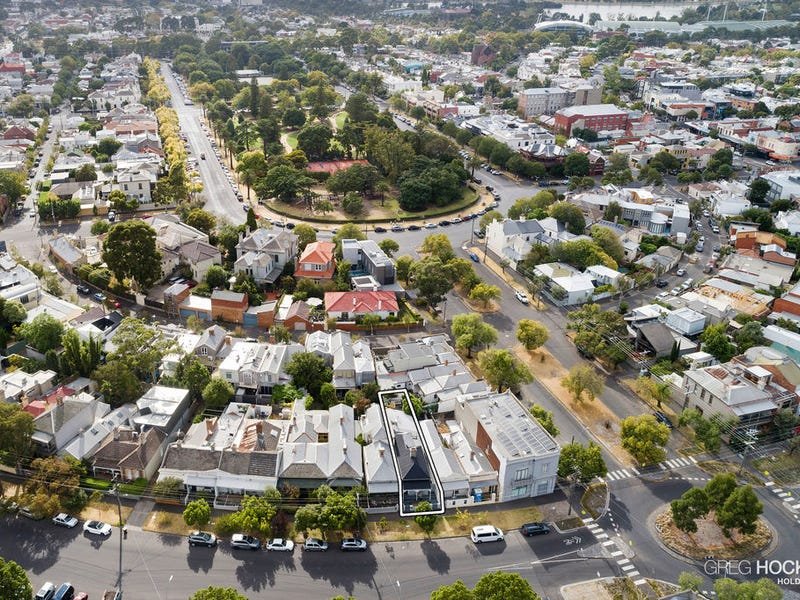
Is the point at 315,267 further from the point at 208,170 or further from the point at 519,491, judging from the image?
the point at 208,170

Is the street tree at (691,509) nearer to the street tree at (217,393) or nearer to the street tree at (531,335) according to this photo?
the street tree at (531,335)

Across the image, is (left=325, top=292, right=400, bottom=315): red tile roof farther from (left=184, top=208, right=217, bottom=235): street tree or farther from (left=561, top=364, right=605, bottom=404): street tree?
(left=184, top=208, right=217, bottom=235): street tree

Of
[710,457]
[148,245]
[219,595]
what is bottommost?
[710,457]

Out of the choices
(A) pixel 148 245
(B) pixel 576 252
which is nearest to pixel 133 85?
(A) pixel 148 245

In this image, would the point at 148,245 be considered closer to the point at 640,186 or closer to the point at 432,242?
the point at 432,242

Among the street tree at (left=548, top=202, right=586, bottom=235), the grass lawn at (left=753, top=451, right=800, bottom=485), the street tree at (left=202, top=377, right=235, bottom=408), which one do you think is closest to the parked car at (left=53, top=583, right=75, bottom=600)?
the street tree at (left=202, top=377, right=235, bottom=408)

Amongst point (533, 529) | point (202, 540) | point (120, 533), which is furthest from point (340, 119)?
point (533, 529)

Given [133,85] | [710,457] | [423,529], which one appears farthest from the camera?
[133,85]
